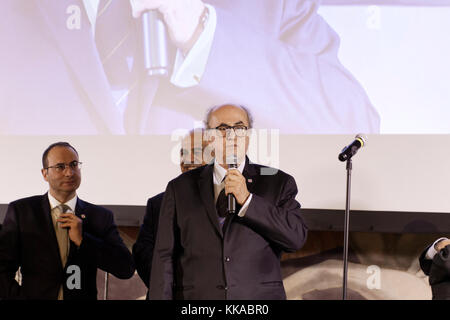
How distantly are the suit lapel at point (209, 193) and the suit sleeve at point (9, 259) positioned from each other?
1.33 m

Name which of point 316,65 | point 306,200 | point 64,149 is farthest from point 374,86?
point 64,149

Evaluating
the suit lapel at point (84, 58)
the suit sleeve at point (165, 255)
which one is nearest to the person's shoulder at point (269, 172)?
the suit sleeve at point (165, 255)

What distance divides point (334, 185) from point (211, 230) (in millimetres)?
1555

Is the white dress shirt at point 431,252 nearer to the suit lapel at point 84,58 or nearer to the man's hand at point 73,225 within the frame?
the man's hand at point 73,225

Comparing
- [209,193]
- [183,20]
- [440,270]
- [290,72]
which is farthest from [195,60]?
[440,270]

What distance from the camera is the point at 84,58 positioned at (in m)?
4.05

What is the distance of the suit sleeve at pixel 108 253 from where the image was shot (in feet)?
10.6

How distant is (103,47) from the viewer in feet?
13.2

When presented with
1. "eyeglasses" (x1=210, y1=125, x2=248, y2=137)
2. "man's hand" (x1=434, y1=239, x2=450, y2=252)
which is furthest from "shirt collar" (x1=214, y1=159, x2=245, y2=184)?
"man's hand" (x1=434, y1=239, x2=450, y2=252)

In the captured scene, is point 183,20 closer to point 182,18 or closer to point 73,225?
point 182,18

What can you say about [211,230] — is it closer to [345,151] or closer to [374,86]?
[345,151]

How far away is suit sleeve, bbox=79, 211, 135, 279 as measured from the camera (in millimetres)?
3232

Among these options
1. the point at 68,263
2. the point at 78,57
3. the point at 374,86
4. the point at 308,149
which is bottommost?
the point at 68,263

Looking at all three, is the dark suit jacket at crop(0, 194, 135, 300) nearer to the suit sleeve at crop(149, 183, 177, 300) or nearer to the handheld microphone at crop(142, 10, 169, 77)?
Answer: the suit sleeve at crop(149, 183, 177, 300)
